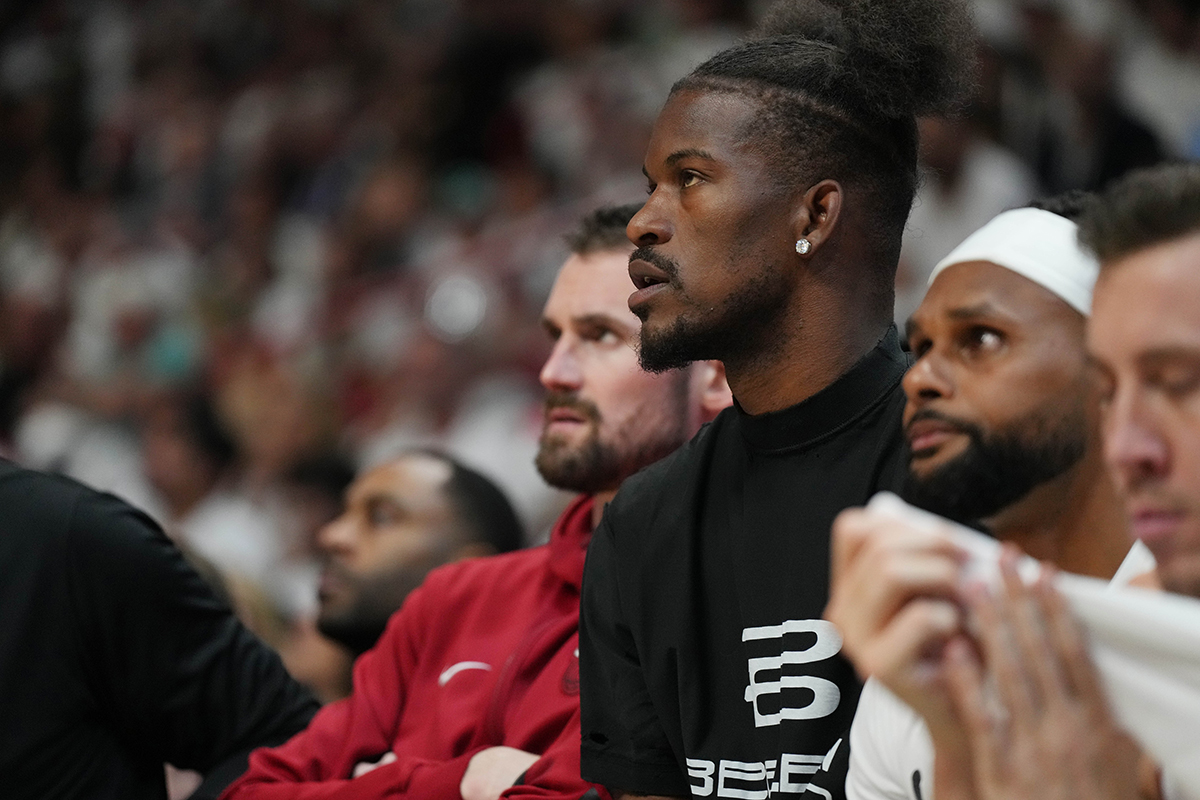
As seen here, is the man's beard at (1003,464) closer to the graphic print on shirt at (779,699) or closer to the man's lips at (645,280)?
the graphic print on shirt at (779,699)

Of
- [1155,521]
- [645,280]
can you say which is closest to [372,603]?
[645,280]

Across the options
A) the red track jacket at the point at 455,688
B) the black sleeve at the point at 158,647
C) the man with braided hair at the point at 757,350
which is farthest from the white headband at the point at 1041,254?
the black sleeve at the point at 158,647

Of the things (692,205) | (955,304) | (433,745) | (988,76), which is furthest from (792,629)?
(988,76)

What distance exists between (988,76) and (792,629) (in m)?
3.77

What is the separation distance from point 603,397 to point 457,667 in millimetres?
611

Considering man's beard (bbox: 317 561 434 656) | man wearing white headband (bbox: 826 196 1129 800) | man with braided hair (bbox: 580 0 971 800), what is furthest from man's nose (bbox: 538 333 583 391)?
man wearing white headband (bbox: 826 196 1129 800)

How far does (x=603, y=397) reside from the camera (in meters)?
2.96

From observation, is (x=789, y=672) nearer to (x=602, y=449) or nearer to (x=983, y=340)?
(x=983, y=340)

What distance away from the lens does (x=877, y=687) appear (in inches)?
67.8

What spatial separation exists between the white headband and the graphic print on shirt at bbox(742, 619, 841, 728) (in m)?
0.52

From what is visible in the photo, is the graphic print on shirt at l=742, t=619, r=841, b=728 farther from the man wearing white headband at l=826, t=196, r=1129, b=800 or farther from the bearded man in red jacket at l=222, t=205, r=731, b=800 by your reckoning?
the bearded man in red jacket at l=222, t=205, r=731, b=800

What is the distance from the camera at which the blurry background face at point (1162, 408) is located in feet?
4.58

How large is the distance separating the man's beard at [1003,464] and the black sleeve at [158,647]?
1.51 metres

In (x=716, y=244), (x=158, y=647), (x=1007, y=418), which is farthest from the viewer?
(x=158, y=647)
